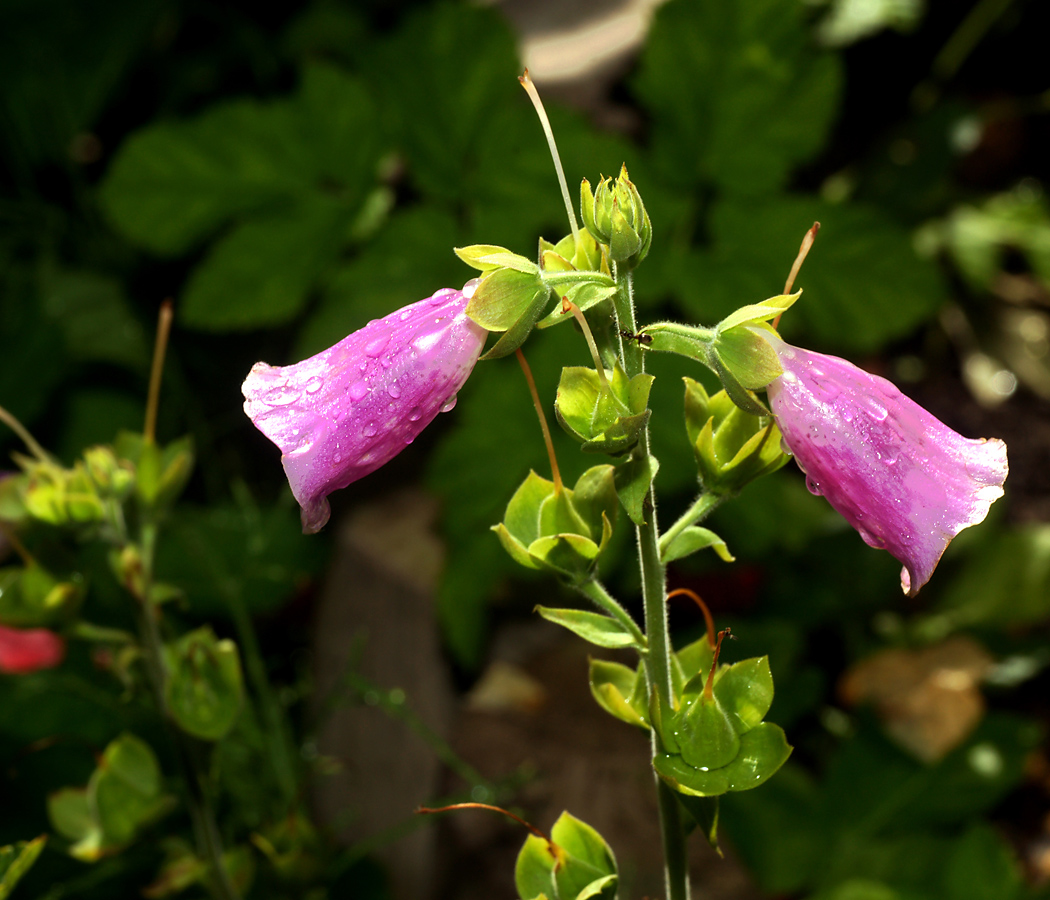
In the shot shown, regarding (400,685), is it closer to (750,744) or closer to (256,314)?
(256,314)

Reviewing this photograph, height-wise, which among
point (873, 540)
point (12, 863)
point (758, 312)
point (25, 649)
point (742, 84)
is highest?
point (758, 312)

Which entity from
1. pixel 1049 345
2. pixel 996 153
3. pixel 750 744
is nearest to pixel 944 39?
pixel 996 153

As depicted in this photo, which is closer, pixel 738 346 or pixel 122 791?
pixel 738 346

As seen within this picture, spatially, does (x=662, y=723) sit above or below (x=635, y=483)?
below

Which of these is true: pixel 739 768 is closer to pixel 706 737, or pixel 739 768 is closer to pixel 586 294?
pixel 706 737

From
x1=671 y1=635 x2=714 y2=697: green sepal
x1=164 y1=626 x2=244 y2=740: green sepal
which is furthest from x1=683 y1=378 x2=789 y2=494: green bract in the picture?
x1=164 y1=626 x2=244 y2=740: green sepal

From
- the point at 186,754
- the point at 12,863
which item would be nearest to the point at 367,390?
the point at 12,863
